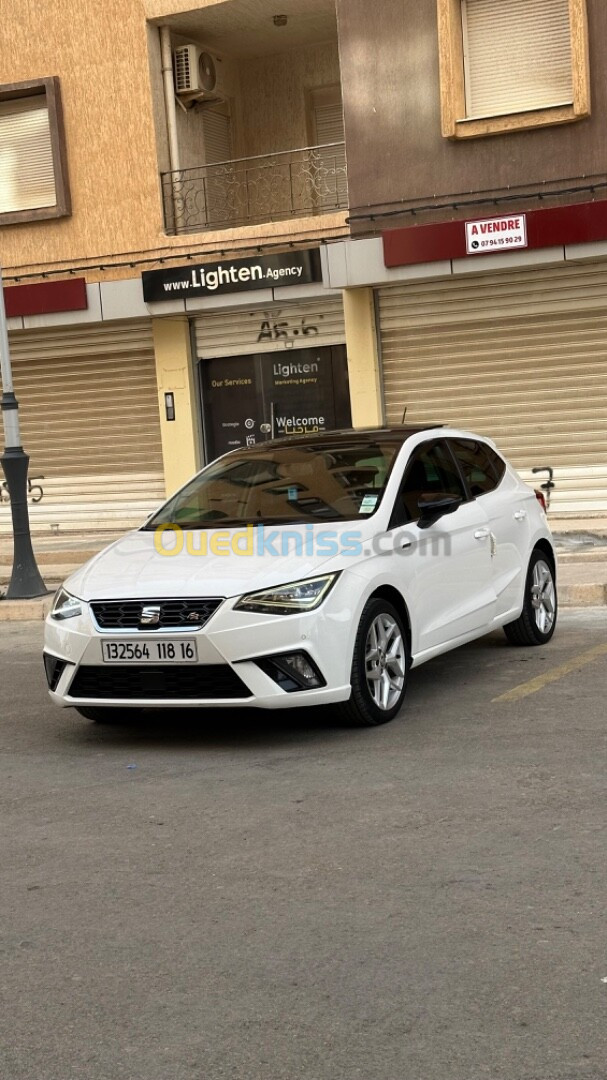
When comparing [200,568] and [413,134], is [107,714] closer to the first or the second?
[200,568]

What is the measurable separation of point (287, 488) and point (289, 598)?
139 centimetres

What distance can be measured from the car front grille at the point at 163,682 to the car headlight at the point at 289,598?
0.33m

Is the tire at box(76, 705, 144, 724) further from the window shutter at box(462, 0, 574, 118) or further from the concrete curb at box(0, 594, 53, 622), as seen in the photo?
the window shutter at box(462, 0, 574, 118)

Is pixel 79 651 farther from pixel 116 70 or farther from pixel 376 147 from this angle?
pixel 116 70

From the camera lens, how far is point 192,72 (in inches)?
701

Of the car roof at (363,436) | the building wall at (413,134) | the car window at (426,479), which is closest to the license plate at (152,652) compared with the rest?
the car window at (426,479)

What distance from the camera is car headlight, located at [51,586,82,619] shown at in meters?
7.06

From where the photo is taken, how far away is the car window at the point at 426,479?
301 inches

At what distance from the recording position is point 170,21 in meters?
17.5

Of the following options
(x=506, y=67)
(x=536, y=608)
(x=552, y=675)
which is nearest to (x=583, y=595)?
(x=536, y=608)

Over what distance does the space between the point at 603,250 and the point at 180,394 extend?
6.16 m

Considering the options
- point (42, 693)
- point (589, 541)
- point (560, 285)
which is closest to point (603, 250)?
point (560, 285)

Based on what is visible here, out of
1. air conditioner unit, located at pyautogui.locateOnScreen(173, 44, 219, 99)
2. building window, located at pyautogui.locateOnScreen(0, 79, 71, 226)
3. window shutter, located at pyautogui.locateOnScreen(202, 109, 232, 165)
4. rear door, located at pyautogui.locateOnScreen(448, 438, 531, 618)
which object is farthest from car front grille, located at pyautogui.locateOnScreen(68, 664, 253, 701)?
window shutter, located at pyautogui.locateOnScreen(202, 109, 232, 165)

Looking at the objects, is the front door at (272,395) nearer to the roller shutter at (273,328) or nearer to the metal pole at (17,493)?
the roller shutter at (273,328)
